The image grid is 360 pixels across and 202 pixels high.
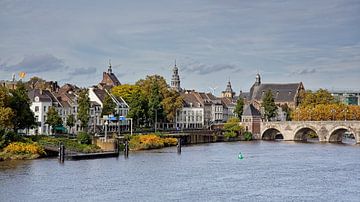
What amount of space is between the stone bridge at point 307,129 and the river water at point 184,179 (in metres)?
41.6

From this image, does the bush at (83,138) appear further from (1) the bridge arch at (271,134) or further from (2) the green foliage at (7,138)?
(1) the bridge arch at (271,134)

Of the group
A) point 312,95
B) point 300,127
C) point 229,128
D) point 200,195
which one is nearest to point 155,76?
point 229,128

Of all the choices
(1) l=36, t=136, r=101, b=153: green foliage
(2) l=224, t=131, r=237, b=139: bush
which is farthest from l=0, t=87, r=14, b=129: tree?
(2) l=224, t=131, r=237, b=139: bush

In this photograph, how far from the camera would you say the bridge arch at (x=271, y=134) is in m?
154

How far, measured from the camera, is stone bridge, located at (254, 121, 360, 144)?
137 metres

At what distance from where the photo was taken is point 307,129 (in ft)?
492

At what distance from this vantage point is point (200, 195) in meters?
58.9

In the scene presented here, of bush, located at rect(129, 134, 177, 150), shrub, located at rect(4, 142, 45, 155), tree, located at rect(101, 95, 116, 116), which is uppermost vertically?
tree, located at rect(101, 95, 116, 116)

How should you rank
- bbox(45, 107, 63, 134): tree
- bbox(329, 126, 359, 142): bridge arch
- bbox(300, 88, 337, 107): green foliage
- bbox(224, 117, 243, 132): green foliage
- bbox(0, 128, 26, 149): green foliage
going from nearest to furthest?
bbox(0, 128, 26, 149): green foliage → bbox(45, 107, 63, 134): tree → bbox(329, 126, 359, 142): bridge arch → bbox(224, 117, 243, 132): green foliage → bbox(300, 88, 337, 107): green foliage

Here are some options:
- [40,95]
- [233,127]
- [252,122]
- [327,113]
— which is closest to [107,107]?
[40,95]

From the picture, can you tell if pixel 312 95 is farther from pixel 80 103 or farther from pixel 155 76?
pixel 80 103

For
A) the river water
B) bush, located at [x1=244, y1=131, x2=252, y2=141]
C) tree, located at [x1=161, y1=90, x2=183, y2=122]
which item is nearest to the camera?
the river water

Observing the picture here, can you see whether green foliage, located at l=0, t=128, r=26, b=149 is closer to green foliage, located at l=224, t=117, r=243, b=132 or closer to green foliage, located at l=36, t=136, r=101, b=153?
green foliage, located at l=36, t=136, r=101, b=153

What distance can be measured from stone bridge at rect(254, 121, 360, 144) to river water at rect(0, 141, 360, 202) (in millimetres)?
41588
